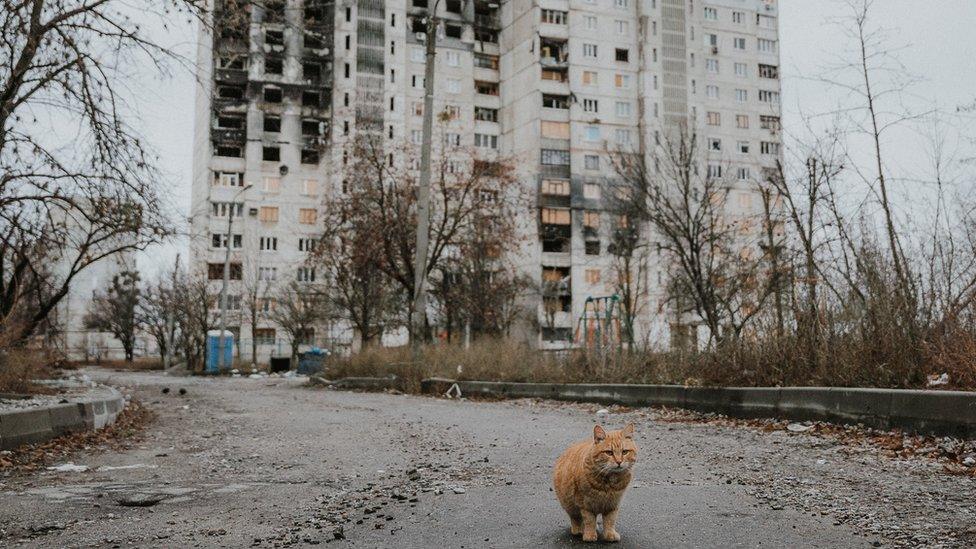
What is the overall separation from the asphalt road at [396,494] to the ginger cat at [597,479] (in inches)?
4.9

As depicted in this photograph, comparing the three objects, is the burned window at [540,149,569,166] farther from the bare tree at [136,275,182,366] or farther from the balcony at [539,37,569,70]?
the bare tree at [136,275,182,366]

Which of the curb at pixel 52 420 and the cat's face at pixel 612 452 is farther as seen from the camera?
the curb at pixel 52 420

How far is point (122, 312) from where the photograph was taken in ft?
262

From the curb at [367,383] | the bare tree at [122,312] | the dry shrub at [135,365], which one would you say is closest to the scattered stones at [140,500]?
the curb at [367,383]

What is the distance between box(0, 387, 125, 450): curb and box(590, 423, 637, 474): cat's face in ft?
23.0

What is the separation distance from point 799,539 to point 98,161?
33.7ft

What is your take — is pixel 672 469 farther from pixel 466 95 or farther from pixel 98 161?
pixel 466 95

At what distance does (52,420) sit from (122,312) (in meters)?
76.1

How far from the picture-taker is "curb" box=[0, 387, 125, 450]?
878 cm

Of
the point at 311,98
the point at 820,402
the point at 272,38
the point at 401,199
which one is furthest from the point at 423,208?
the point at 311,98

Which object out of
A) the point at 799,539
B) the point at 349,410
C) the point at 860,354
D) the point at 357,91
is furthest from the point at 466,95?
the point at 799,539

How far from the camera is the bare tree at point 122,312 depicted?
7862 centimetres

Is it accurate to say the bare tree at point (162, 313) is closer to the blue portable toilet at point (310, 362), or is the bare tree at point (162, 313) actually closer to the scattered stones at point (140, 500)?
the blue portable toilet at point (310, 362)

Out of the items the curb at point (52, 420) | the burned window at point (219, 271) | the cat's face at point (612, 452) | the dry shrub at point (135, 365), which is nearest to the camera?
the cat's face at point (612, 452)
